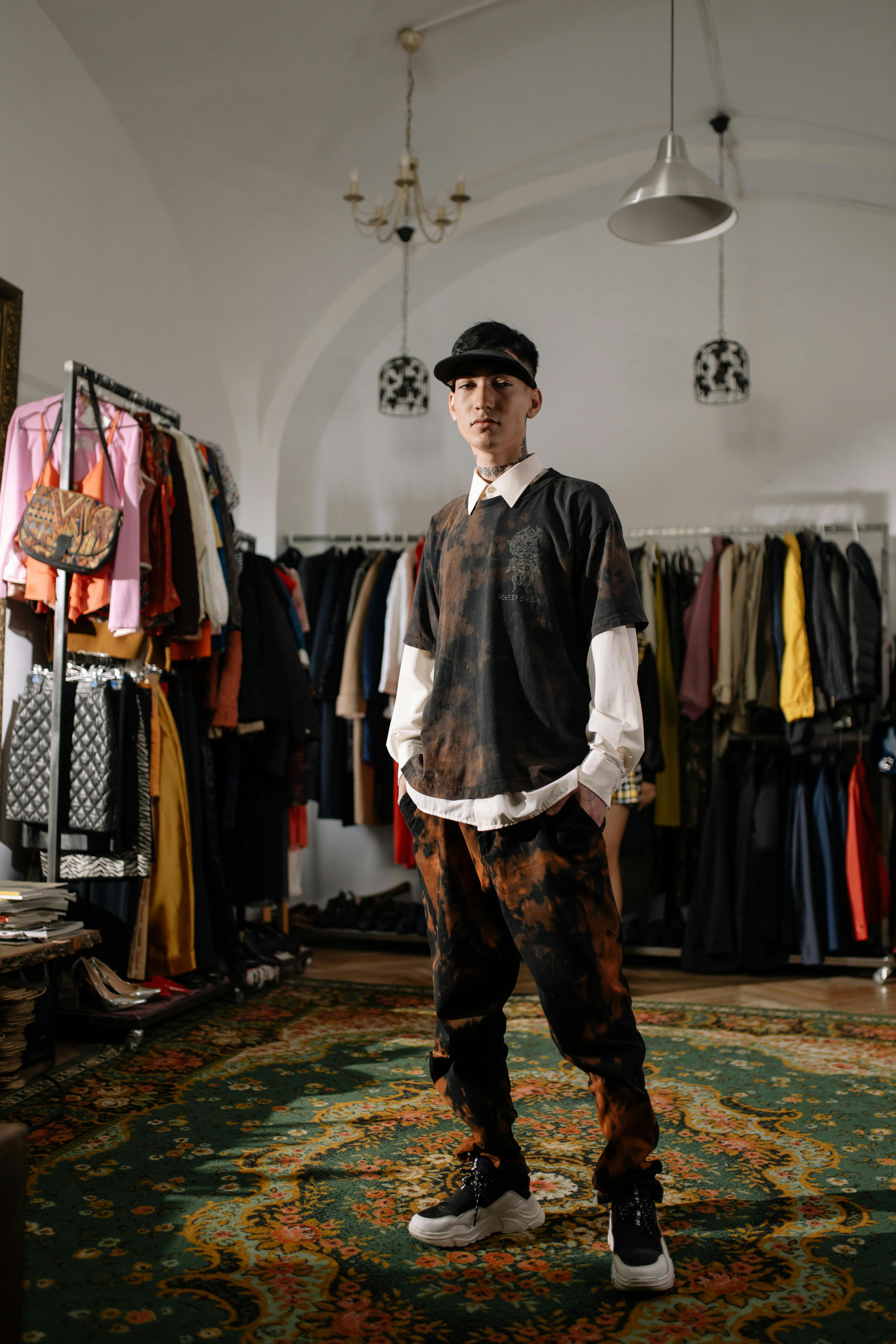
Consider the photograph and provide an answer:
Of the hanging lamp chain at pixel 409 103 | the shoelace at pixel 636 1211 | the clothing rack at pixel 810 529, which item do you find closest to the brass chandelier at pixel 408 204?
the hanging lamp chain at pixel 409 103

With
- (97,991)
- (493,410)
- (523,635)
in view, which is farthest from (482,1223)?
(97,991)

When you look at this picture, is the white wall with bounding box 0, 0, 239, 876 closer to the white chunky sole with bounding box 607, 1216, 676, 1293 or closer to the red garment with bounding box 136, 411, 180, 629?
the red garment with bounding box 136, 411, 180, 629

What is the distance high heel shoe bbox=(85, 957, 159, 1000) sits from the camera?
3.06m

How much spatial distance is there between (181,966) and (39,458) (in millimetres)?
1658

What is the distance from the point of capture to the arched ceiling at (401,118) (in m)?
3.87

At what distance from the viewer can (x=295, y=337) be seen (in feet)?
17.0

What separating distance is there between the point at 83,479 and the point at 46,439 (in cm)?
20

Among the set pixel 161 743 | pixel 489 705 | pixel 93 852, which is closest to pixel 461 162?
pixel 161 743

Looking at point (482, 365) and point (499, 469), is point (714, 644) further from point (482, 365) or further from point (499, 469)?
point (482, 365)

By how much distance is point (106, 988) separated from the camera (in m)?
3.05

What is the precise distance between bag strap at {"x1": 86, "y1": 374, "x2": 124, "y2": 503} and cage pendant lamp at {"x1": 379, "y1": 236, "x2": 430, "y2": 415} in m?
1.97

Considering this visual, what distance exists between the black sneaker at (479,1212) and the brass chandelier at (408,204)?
3.53 m

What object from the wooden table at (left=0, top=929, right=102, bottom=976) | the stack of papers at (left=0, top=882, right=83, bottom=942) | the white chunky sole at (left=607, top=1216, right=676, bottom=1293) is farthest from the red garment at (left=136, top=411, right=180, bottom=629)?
the white chunky sole at (left=607, top=1216, right=676, bottom=1293)

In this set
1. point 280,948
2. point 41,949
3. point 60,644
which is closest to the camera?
point 41,949
